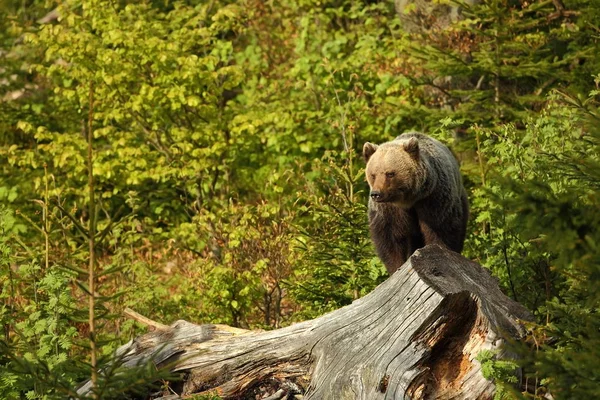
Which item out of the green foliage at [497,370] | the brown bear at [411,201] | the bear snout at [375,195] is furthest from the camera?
the brown bear at [411,201]

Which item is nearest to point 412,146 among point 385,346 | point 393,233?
point 393,233

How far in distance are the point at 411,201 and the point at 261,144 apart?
21.5 feet

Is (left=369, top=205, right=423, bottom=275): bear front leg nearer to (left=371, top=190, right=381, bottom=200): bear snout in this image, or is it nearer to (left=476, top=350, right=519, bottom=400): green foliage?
(left=371, top=190, right=381, bottom=200): bear snout

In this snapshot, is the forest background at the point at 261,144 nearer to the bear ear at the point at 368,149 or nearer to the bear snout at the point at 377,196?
the bear ear at the point at 368,149

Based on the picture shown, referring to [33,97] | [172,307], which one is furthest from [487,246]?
[33,97]

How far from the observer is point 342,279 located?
27.1ft

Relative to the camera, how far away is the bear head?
23.4 ft

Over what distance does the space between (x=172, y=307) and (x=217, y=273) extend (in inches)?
29.4

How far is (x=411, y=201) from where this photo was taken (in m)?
7.32

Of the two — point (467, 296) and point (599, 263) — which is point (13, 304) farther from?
point (599, 263)

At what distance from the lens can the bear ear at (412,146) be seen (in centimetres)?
723

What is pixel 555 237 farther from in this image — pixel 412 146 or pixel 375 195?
pixel 412 146

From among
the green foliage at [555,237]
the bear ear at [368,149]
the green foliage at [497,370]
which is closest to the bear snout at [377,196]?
the bear ear at [368,149]

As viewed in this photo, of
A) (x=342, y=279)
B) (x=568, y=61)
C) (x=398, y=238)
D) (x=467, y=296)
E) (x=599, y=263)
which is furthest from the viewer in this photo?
(x=568, y=61)
